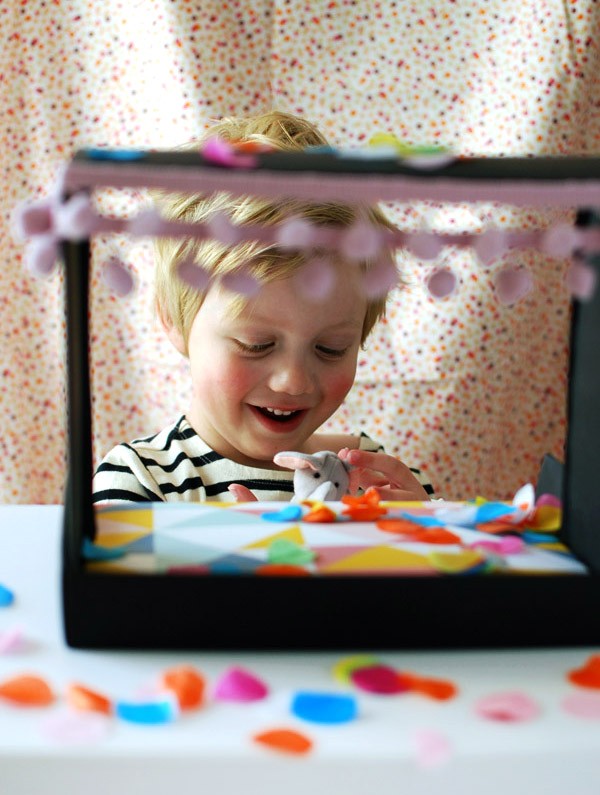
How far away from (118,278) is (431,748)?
1.08 ft

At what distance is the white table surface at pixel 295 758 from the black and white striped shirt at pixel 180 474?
75 centimetres

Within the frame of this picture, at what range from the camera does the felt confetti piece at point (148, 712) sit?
0.51m

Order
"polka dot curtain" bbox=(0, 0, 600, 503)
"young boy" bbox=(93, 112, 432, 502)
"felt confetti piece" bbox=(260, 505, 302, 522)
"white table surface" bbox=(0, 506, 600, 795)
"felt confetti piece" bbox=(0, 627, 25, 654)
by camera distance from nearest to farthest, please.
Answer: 1. "white table surface" bbox=(0, 506, 600, 795)
2. "felt confetti piece" bbox=(0, 627, 25, 654)
3. "felt confetti piece" bbox=(260, 505, 302, 522)
4. "young boy" bbox=(93, 112, 432, 502)
5. "polka dot curtain" bbox=(0, 0, 600, 503)

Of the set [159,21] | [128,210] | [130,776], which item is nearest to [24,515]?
[130,776]

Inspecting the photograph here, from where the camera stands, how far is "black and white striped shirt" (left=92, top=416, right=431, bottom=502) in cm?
134

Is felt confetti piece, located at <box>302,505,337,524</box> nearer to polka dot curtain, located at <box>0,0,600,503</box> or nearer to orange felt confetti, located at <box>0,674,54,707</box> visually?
orange felt confetti, located at <box>0,674,54,707</box>

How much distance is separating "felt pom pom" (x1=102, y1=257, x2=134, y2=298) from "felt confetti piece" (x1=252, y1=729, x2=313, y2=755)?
27 centimetres

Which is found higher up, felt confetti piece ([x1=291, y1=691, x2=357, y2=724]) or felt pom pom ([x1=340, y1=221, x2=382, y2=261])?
felt pom pom ([x1=340, y1=221, x2=382, y2=261])

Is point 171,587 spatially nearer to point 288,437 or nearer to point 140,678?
point 140,678

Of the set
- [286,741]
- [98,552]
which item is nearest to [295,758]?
[286,741]

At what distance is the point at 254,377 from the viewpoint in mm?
1297

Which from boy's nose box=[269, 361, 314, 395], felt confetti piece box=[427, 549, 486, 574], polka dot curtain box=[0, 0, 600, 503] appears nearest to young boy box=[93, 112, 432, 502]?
boy's nose box=[269, 361, 314, 395]

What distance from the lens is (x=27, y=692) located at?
0.54m

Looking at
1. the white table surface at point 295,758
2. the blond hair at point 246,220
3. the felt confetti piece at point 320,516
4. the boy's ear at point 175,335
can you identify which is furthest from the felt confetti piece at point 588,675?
the boy's ear at point 175,335
